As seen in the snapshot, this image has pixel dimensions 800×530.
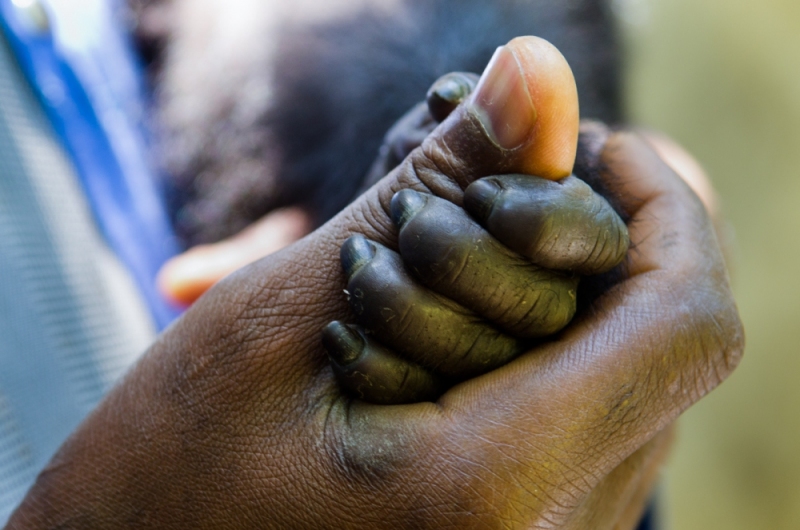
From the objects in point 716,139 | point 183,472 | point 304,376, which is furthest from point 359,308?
point 716,139

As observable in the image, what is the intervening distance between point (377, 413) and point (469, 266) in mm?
140

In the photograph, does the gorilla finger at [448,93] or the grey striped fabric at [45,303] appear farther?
the grey striped fabric at [45,303]

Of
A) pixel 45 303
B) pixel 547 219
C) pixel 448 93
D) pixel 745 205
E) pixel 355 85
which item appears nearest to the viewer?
pixel 547 219

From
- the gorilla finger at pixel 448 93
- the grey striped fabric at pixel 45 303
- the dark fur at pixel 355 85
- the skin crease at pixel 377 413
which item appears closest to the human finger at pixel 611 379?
the skin crease at pixel 377 413

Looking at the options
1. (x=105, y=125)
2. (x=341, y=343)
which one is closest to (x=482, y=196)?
(x=341, y=343)

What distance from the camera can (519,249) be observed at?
0.49 meters

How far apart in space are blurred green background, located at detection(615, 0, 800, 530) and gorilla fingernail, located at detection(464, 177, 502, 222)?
1.18 m

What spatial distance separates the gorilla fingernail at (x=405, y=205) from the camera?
0.49m

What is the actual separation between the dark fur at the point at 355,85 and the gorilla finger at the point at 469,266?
0.42 m

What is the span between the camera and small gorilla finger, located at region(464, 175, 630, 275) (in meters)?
0.48

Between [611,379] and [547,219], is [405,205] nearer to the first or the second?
[547,219]

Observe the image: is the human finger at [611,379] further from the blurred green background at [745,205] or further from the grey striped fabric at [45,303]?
the blurred green background at [745,205]

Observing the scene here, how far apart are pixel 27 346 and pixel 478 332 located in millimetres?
617

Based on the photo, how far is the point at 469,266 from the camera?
480mm
